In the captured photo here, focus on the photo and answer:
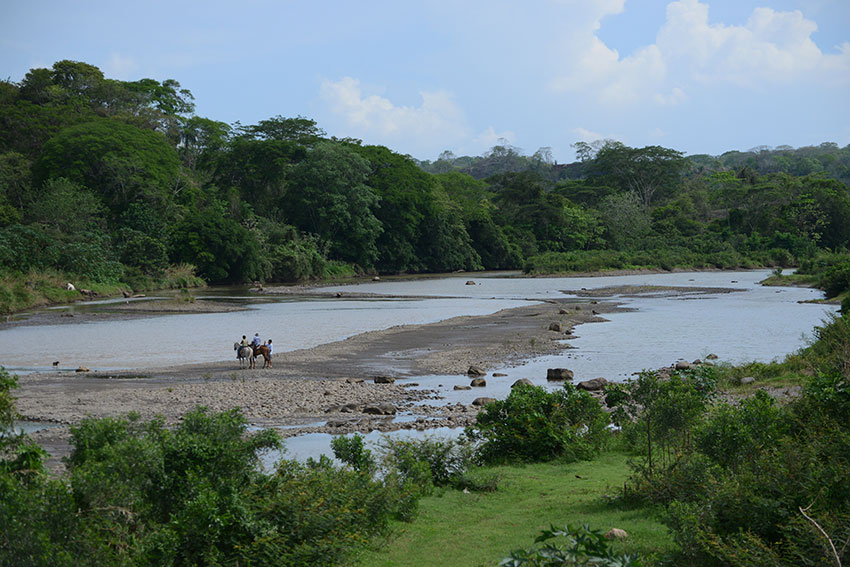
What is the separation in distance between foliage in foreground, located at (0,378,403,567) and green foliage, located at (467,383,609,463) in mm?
4589

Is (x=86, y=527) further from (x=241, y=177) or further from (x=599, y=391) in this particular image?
(x=241, y=177)

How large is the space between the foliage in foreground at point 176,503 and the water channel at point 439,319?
18.6 ft

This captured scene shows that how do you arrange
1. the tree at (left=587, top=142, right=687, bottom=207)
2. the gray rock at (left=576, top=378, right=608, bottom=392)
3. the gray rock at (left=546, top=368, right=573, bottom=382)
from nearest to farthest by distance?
the gray rock at (left=576, top=378, right=608, bottom=392), the gray rock at (left=546, top=368, right=573, bottom=382), the tree at (left=587, top=142, right=687, bottom=207)

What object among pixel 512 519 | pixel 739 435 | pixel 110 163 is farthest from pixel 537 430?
pixel 110 163

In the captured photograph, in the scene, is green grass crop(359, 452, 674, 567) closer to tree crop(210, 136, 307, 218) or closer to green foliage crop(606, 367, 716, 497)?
green foliage crop(606, 367, 716, 497)

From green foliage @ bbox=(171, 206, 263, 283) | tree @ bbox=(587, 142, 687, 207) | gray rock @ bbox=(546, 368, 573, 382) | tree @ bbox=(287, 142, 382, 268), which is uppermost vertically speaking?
tree @ bbox=(587, 142, 687, 207)

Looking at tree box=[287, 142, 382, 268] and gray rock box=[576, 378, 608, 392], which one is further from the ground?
tree box=[287, 142, 382, 268]

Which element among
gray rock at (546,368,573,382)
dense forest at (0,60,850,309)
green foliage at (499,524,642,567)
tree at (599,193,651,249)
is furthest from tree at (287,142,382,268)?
green foliage at (499,524,642,567)

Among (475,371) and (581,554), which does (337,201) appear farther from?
(581,554)

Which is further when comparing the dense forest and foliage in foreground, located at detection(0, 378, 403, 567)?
the dense forest

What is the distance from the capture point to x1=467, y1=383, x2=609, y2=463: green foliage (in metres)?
13.4

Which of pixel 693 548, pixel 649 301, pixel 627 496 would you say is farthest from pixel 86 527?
pixel 649 301

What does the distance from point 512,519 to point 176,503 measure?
163 inches

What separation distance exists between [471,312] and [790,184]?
73050 mm
